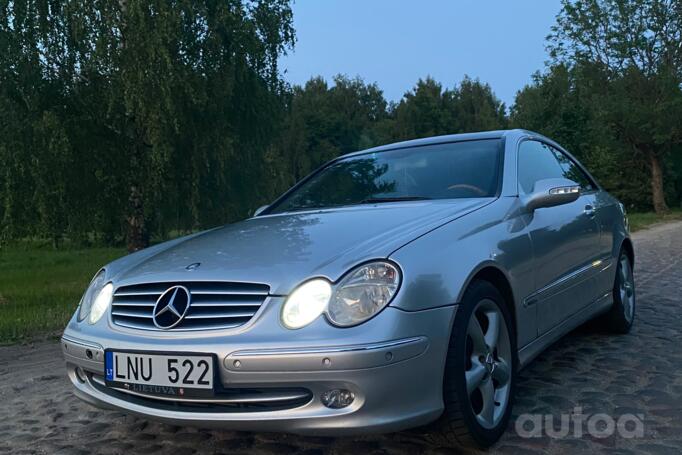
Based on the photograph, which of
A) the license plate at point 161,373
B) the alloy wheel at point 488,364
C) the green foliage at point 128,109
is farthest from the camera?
the green foliage at point 128,109

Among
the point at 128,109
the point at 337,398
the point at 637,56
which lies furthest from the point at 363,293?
the point at 637,56

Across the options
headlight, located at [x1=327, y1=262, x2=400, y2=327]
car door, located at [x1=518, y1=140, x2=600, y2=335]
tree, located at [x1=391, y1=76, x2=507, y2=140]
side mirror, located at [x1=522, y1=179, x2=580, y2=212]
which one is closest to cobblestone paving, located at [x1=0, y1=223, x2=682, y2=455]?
car door, located at [x1=518, y1=140, x2=600, y2=335]

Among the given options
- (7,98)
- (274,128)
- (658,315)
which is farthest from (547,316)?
(274,128)

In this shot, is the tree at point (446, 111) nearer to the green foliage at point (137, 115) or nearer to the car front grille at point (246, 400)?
the green foliage at point (137, 115)

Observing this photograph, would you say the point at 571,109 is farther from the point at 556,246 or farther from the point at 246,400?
the point at 246,400

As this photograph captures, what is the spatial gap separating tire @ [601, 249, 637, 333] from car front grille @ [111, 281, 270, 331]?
3284 mm

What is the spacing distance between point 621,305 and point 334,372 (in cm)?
331

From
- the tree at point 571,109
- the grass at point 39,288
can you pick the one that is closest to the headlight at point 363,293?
the grass at point 39,288

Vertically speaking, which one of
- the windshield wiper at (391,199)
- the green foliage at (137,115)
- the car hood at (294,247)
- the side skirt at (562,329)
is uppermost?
the green foliage at (137,115)

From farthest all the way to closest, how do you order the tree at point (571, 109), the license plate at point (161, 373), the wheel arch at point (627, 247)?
the tree at point (571, 109), the wheel arch at point (627, 247), the license plate at point (161, 373)

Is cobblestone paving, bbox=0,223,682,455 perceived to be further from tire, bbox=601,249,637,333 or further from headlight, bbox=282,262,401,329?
headlight, bbox=282,262,401,329

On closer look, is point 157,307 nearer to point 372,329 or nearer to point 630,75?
point 372,329

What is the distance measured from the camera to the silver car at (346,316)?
7.49ft

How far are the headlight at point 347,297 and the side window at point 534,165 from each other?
1438 millimetres
